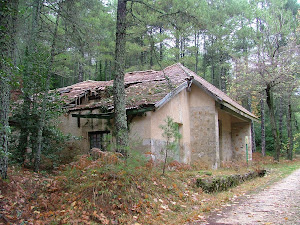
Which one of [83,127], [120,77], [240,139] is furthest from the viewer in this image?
[240,139]

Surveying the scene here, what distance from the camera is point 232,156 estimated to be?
17.0 meters

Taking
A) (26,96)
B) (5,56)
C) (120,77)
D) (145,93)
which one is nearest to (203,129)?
(145,93)

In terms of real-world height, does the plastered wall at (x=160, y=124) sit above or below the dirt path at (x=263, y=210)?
above

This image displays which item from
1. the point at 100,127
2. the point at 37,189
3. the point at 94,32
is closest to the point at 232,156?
the point at 100,127

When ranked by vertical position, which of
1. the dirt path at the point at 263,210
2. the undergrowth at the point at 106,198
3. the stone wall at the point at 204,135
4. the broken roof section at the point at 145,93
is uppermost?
the broken roof section at the point at 145,93

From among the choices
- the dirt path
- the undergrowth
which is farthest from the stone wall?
the undergrowth

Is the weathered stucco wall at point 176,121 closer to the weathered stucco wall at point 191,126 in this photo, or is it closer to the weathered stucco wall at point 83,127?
the weathered stucco wall at point 191,126

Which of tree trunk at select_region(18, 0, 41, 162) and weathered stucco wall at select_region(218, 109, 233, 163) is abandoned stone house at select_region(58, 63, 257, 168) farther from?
weathered stucco wall at select_region(218, 109, 233, 163)

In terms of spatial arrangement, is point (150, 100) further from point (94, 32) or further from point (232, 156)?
point (232, 156)

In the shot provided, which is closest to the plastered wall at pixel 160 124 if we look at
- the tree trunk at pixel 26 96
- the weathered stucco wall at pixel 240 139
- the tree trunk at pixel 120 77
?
the tree trunk at pixel 120 77

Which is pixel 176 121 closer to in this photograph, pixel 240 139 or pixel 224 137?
pixel 224 137

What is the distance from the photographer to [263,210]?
5.52m

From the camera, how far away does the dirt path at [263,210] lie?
478 centimetres

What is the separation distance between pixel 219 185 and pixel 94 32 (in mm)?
6411
